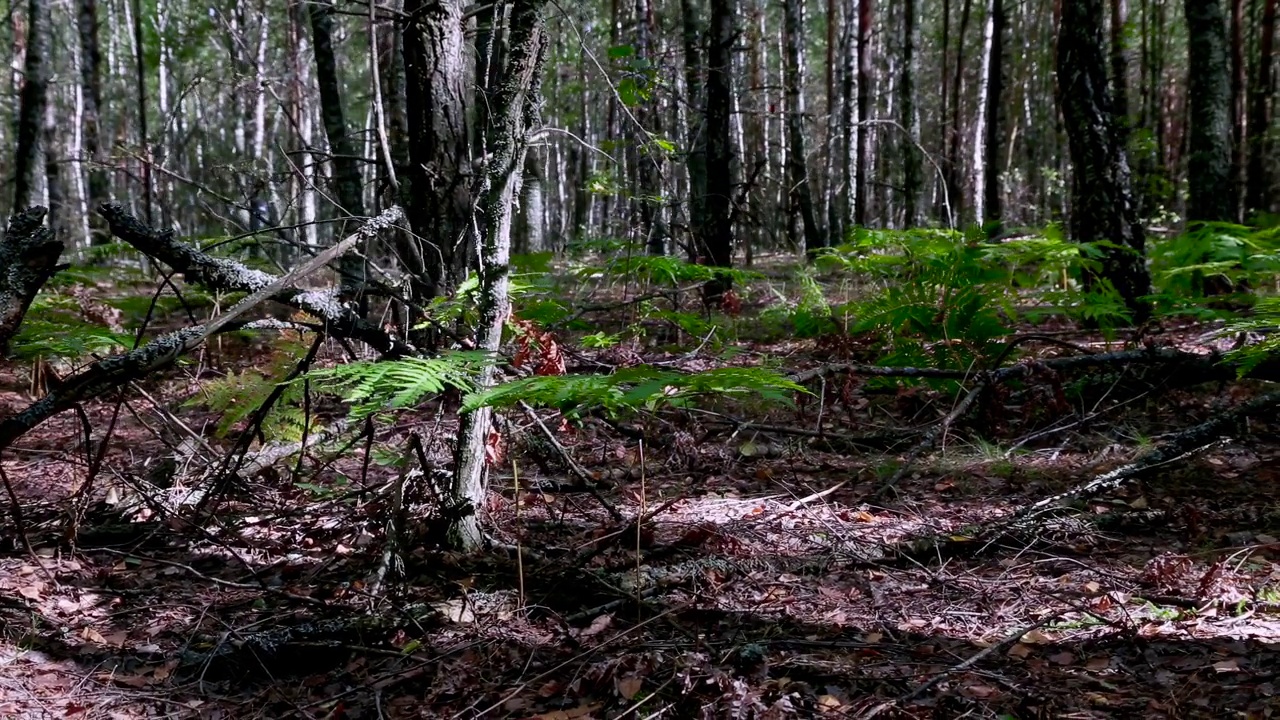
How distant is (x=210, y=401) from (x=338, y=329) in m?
1.35

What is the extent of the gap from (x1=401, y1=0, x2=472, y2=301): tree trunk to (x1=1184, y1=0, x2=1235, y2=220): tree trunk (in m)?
7.44

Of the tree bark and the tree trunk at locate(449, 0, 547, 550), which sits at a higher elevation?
the tree bark

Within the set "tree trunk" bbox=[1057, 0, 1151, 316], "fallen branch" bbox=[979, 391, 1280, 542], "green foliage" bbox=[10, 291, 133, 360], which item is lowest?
"fallen branch" bbox=[979, 391, 1280, 542]

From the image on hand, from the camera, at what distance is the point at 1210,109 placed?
25.9 feet

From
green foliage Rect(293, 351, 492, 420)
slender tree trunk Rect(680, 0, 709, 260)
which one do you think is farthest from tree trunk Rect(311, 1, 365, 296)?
green foliage Rect(293, 351, 492, 420)

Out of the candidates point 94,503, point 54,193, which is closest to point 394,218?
point 94,503

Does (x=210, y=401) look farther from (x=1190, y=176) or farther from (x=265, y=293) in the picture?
(x=1190, y=176)

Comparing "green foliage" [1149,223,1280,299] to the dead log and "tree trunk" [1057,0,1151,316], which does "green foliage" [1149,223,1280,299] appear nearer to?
"tree trunk" [1057,0,1151,316]

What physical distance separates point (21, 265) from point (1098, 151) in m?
6.70

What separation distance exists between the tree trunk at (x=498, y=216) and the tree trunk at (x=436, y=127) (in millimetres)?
1396

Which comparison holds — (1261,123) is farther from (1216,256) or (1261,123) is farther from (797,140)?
(1216,256)

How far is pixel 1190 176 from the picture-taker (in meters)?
8.20

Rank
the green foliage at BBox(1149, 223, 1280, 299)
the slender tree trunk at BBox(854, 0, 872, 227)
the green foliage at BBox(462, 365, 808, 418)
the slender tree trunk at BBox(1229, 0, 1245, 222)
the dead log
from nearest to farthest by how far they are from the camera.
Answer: the green foliage at BBox(462, 365, 808, 418) < the dead log < the green foliage at BBox(1149, 223, 1280, 299) < the slender tree trunk at BBox(1229, 0, 1245, 222) < the slender tree trunk at BBox(854, 0, 872, 227)

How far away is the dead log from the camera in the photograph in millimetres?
2572
